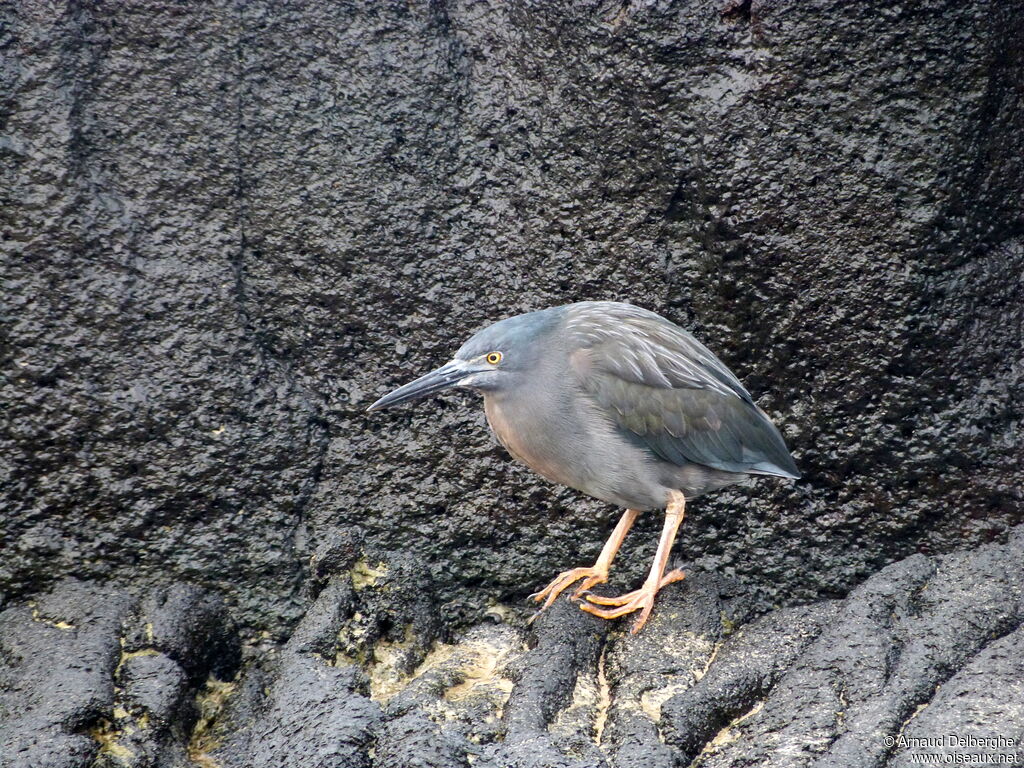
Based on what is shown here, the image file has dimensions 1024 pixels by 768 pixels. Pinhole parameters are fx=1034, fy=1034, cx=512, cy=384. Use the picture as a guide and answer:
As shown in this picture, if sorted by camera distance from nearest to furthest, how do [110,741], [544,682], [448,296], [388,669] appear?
1. [110,741]
2. [544,682]
3. [388,669]
4. [448,296]

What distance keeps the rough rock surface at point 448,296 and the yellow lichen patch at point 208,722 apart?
16 mm

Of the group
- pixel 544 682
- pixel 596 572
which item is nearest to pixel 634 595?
pixel 596 572

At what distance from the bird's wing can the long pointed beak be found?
496 mm

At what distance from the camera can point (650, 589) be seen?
4320mm

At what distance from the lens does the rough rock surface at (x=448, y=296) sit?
4328 millimetres

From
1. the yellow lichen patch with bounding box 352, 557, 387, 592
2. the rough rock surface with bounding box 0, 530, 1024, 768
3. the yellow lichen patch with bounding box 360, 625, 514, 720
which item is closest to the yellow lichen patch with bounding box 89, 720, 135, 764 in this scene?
the rough rock surface with bounding box 0, 530, 1024, 768

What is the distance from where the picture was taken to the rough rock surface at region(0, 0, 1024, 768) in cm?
433

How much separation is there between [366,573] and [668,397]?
1.51 metres

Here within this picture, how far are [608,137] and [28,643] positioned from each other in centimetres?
320

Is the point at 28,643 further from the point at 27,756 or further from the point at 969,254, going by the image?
the point at 969,254

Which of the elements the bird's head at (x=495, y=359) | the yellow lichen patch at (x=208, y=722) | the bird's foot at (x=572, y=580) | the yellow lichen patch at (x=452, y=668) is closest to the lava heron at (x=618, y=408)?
the bird's head at (x=495, y=359)

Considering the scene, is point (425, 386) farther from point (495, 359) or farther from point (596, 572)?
point (596, 572)

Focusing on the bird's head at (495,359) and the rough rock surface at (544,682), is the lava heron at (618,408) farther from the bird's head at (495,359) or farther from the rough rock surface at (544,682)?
the rough rock surface at (544,682)

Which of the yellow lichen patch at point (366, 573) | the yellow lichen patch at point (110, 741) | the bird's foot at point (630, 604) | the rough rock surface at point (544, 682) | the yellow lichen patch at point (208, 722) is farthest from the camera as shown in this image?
the yellow lichen patch at point (366, 573)
